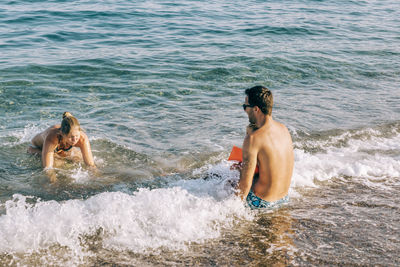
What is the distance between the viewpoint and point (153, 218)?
5.14 m

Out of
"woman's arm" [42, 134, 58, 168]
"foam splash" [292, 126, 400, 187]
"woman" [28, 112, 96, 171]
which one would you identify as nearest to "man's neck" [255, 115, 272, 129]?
"foam splash" [292, 126, 400, 187]

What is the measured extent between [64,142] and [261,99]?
3697 mm

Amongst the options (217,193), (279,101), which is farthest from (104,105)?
(217,193)

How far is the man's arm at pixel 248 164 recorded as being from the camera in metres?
4.76

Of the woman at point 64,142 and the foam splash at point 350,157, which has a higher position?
the woman at point 64,142

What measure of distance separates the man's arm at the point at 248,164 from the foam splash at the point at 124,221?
296mm

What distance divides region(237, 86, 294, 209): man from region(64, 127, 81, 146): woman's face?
9.10ft

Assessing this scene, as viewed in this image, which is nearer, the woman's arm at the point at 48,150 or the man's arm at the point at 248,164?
the man's arm at the point at 248,164

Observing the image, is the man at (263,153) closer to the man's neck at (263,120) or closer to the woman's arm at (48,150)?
the man's neck at (263,120)

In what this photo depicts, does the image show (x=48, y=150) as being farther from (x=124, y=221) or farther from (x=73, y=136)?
(x=124, y=221)

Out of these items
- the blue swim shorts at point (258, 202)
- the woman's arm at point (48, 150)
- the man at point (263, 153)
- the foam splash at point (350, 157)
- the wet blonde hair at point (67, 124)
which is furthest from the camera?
the woman's arm at point (48, 150)

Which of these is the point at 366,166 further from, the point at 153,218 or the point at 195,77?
the point at 195,77

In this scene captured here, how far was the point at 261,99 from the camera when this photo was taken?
471 centimetres

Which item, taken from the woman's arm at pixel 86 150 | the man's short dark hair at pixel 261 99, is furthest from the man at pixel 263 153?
the woman's arm at pixel 86 150
